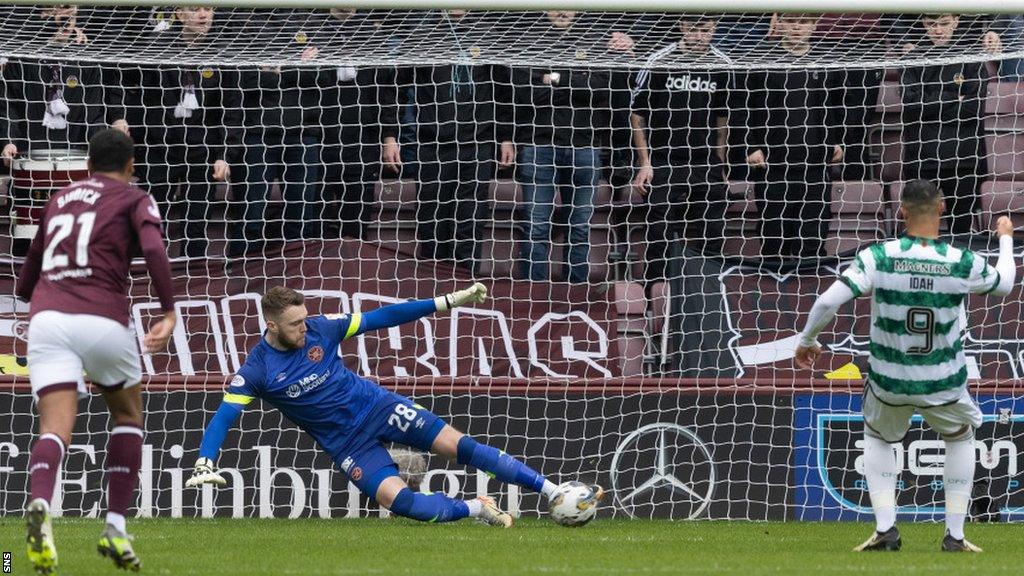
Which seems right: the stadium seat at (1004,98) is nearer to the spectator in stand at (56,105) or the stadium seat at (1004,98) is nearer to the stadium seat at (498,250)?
the stadium seat at (498,250)

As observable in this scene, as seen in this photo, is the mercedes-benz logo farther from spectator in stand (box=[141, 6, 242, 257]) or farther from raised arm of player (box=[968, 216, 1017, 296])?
spectator in stand (box=[141, 6, 242, 257])

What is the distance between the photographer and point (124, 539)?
6305 millimetres

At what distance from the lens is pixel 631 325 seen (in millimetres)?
11016

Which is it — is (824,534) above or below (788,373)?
below

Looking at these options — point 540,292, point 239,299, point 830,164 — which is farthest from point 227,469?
point 830,164

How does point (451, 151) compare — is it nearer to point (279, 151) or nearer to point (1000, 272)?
point (279, 151)

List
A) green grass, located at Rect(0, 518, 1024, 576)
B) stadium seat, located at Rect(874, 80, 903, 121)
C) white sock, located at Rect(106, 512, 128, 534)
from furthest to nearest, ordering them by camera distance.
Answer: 1. stadium seat, located at Rect(874, 80, 903, 121)
2. green grass, located at Rect(0, 518, 1024, 576)
3. white sock, located at Rect(106, 512, 128, 534)

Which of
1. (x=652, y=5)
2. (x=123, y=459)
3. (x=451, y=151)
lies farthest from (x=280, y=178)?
(x=123, y=459)

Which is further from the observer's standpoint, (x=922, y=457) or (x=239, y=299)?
(x=239, y=299)

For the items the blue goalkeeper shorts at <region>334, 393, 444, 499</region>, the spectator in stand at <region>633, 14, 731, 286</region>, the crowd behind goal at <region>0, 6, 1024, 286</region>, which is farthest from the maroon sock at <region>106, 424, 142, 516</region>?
the spectator in stand at <region>633, 14, 731, 286</region>

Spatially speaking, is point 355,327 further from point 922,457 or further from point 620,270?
point 922,457

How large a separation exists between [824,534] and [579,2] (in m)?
3.54

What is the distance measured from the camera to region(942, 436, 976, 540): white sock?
293 inches

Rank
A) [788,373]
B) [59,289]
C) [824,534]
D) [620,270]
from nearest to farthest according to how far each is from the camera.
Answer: [59,289]
[824,534]
[788,373]
[620,270]
